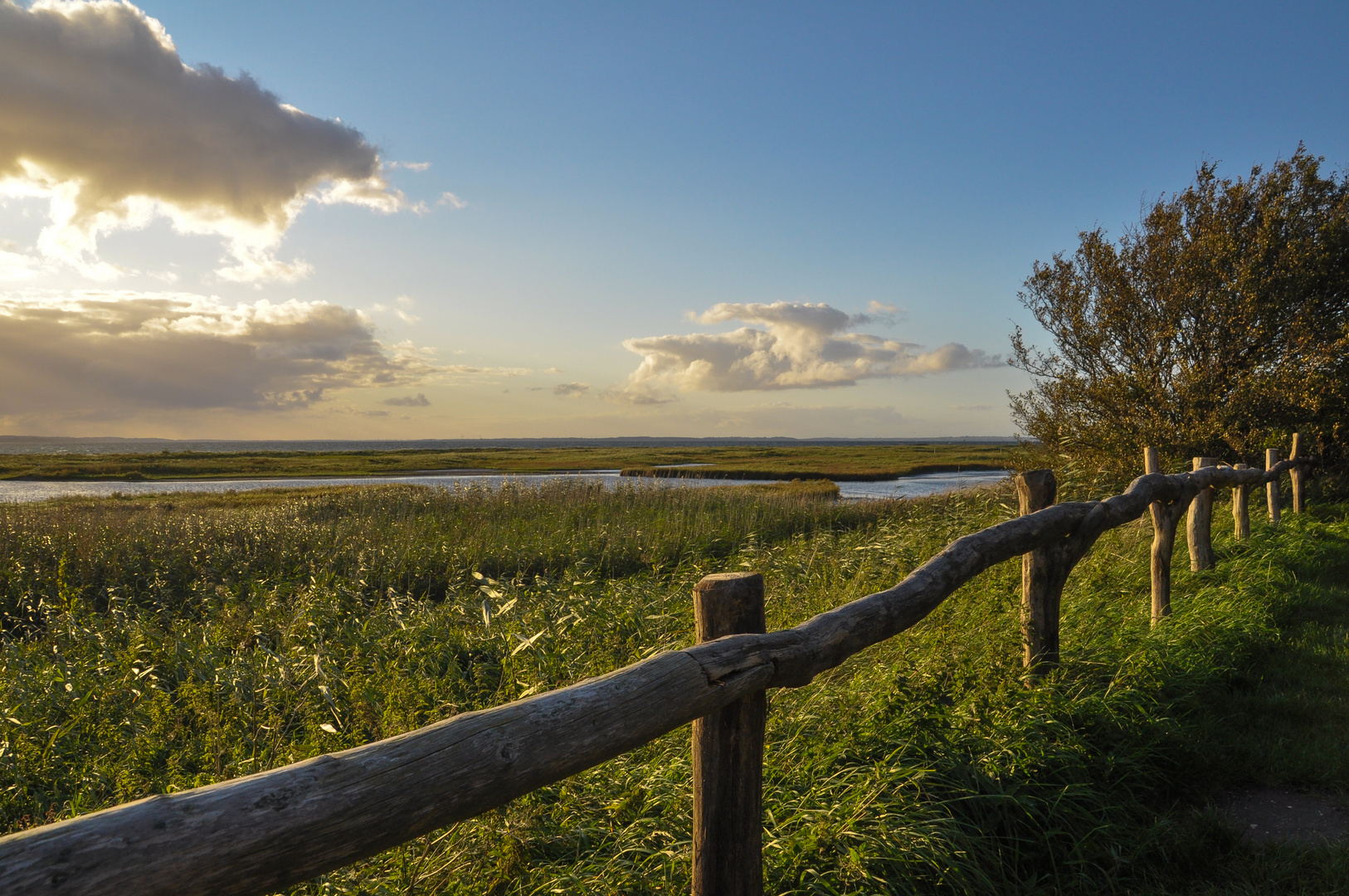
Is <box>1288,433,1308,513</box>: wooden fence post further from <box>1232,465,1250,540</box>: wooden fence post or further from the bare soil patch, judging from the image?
the bare soil patch

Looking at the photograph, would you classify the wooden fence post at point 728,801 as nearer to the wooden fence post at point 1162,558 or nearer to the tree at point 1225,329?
the wooden fence post at point 1162,558

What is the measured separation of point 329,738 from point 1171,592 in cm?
779

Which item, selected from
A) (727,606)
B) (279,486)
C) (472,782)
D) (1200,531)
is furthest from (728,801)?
(279,486)

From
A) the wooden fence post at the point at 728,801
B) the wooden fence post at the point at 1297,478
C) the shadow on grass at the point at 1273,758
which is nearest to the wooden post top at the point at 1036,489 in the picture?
the shadow on grass at the point at 1273,758

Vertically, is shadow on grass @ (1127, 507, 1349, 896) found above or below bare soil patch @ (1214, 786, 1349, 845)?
above

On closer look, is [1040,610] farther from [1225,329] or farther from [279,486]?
[279,486]

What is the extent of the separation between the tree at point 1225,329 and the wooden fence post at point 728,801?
1514 centimetres

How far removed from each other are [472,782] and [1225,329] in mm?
17373

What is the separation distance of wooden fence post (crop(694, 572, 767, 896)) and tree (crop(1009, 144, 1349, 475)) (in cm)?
1514

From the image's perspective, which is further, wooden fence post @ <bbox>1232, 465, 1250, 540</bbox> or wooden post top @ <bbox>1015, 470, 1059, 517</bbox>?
wooden fence post @ <bbox>1232, 465, 1250, 540</bbox>

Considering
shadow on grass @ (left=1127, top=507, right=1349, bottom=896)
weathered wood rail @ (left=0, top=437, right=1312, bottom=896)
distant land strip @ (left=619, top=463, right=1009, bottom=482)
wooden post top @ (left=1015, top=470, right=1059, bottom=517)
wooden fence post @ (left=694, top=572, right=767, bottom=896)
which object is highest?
wooden post top @ (left=1015, top=470, right=1059, bottom=517)

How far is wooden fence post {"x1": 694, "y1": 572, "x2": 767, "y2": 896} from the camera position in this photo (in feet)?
7.69

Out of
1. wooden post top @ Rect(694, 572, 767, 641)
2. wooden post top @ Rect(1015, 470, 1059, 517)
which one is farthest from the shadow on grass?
wooden post top @ Rect(694, 572, 767, 641)

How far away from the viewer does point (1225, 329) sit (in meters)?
14.3
